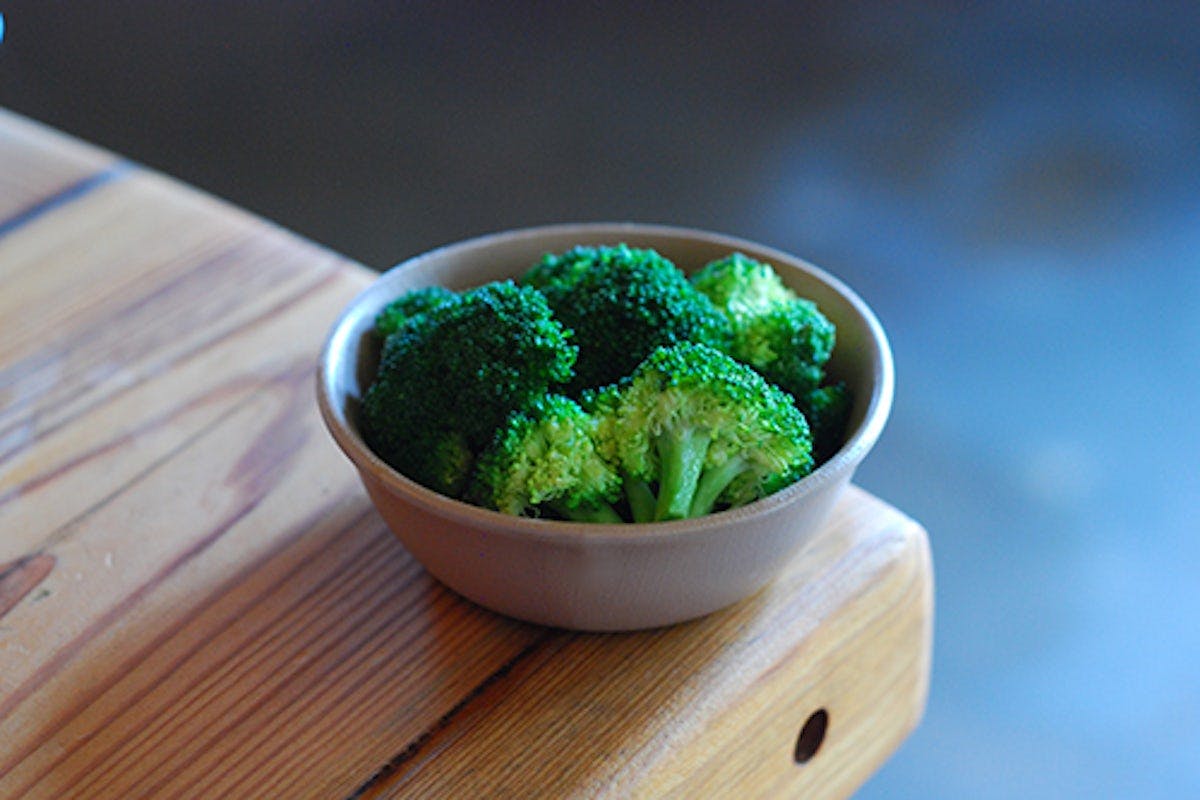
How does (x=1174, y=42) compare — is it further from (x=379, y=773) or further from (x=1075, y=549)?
(x=379, y=773)

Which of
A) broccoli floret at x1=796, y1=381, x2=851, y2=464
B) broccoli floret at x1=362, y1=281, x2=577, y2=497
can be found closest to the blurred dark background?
broccoli floret at x1=796, y1=381, x2=851, y2=464

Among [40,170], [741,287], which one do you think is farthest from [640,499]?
[40,170]

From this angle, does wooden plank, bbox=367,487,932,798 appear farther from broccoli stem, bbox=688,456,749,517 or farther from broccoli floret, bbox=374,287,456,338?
broccoli floret, bbox=374,287,456,338

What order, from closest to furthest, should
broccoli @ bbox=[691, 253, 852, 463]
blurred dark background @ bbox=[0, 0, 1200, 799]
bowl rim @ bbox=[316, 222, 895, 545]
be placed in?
bowl rim @ bbox=[316, 222, 895, 545] → broccoli @ bbox=[691, 253, 852, 463] → blurred dark background @ bbox=[0, 0, 1200, 799]

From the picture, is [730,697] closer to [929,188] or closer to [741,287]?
[741,287]

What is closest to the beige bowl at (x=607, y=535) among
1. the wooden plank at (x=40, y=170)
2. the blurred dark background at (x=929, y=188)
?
the wooden plank at (x=40, y=170)

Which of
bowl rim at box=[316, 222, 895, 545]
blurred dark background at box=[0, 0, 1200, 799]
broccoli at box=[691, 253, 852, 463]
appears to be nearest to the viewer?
bowl rim at box=[316, 222, 895, 545]

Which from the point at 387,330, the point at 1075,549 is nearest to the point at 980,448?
the point at 1075,549
